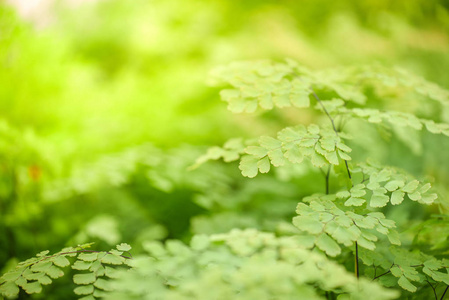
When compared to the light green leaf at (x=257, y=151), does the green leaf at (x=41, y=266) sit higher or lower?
lower

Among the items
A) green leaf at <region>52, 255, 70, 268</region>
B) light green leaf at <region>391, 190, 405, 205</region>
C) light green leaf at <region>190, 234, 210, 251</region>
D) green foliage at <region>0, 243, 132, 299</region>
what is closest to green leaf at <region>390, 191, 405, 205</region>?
→ light green leaf at <region>391, 190, 405, 205</region>

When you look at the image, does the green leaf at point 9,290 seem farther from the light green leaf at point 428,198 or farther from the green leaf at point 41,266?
the light green leaf at point 428,198

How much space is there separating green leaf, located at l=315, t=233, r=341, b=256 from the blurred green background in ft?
1.13

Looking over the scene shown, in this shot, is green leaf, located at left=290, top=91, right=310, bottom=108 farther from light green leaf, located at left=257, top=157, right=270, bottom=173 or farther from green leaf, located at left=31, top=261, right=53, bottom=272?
green leaf, located at left=31, top=261, right=53, bottom=272

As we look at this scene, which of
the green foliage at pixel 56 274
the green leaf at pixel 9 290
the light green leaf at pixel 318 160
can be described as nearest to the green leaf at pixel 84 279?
the green foliage at pixel 56 274

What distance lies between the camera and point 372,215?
0.66 meters

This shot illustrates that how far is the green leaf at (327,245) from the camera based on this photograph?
0.58 metres

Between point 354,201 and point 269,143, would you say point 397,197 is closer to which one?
point 354,201

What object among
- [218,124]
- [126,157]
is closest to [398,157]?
[218,124]

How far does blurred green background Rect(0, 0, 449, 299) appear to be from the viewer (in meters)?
1.37

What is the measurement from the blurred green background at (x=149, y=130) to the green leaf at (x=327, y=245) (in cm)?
35

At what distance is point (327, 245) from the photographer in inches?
23.0

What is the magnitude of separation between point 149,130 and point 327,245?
1.43 meters

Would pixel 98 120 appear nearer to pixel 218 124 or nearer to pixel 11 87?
pixel 11 87
